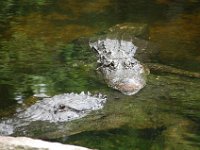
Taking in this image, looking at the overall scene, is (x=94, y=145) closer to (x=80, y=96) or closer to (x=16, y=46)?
(x=80, y=96)

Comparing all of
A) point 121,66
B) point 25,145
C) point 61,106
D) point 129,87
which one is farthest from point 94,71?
point 25,145

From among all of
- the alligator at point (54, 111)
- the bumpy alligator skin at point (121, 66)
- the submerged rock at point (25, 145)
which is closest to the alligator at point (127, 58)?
the bumpy alligator skin at point (121, 66)

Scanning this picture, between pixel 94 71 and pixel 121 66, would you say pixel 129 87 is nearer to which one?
pixel 121 66

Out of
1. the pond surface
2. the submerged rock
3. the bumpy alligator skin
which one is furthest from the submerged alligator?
the submerged rock

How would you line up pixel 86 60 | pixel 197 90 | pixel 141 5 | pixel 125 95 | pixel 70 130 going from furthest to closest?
pixel 141 5
pixel 86 60
pixel 197 90
pixel 125 95
pixel 70 130

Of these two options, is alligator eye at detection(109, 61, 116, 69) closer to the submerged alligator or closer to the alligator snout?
the submerged alligator

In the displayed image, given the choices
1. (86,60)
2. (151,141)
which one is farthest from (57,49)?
(151,141)

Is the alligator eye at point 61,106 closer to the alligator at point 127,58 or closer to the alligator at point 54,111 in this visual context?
the alligator at point 54,111
